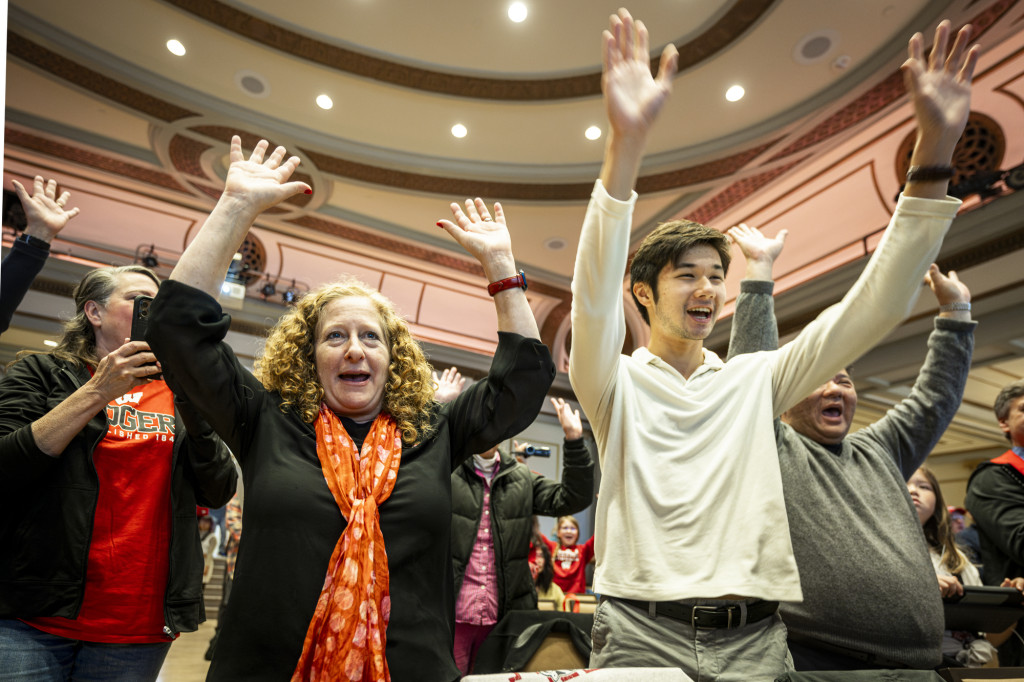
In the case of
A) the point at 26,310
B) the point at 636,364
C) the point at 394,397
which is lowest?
the point at 394,397

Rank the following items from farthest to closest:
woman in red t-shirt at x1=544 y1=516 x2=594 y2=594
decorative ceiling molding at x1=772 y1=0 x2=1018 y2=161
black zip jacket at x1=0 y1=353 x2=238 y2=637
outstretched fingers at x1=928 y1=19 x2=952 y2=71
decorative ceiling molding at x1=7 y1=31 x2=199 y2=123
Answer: decorative ceiling molding at x1=7 y1=31 x2=199 y2=123 < woman in red t-shirt at x1=544 y1=516 x2=594 y2=594 < decorative ceiling molding at x1=772 y1=0 x2=1018 y2=161 < black zip jacket at x1=0 y1=353 x2=238 y2=637 < outstretched fingers at x1=928 y1=19 x2=952 y2=71

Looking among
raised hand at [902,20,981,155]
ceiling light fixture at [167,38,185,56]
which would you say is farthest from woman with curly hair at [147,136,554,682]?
ceiling light fixture at [167,38,185,56]

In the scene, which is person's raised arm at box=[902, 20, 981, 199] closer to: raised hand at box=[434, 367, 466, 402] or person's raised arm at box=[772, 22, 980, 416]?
person's raised arm at box=[772, 22, 980, 416]

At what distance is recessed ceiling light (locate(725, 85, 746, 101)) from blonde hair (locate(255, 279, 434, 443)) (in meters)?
5.97

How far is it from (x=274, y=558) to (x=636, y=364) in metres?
0.82

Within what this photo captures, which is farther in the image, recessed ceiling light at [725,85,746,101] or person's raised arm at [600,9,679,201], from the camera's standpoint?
recessed ceiling light at [725,85,746,101]

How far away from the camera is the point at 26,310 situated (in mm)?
8008

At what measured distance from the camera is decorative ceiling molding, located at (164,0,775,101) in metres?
5.88

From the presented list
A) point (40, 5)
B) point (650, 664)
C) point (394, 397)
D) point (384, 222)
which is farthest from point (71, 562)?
point (384, 222)

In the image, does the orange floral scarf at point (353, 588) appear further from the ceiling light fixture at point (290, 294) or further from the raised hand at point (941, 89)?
the ceiling light fixture at point (290, 294)

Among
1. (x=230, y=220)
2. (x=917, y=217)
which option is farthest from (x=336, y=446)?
Answer: (x=917, y=217)

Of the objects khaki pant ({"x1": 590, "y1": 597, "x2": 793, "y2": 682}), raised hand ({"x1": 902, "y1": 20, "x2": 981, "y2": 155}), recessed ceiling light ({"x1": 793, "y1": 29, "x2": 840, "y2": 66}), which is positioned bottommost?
khaki pant ({"x1": 590, "y1": 597, "x2": 793, "y2": 682})

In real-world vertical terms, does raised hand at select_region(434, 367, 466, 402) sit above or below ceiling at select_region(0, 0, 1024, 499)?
below

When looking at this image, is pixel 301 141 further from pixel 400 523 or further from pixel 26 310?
pixel 400 523
